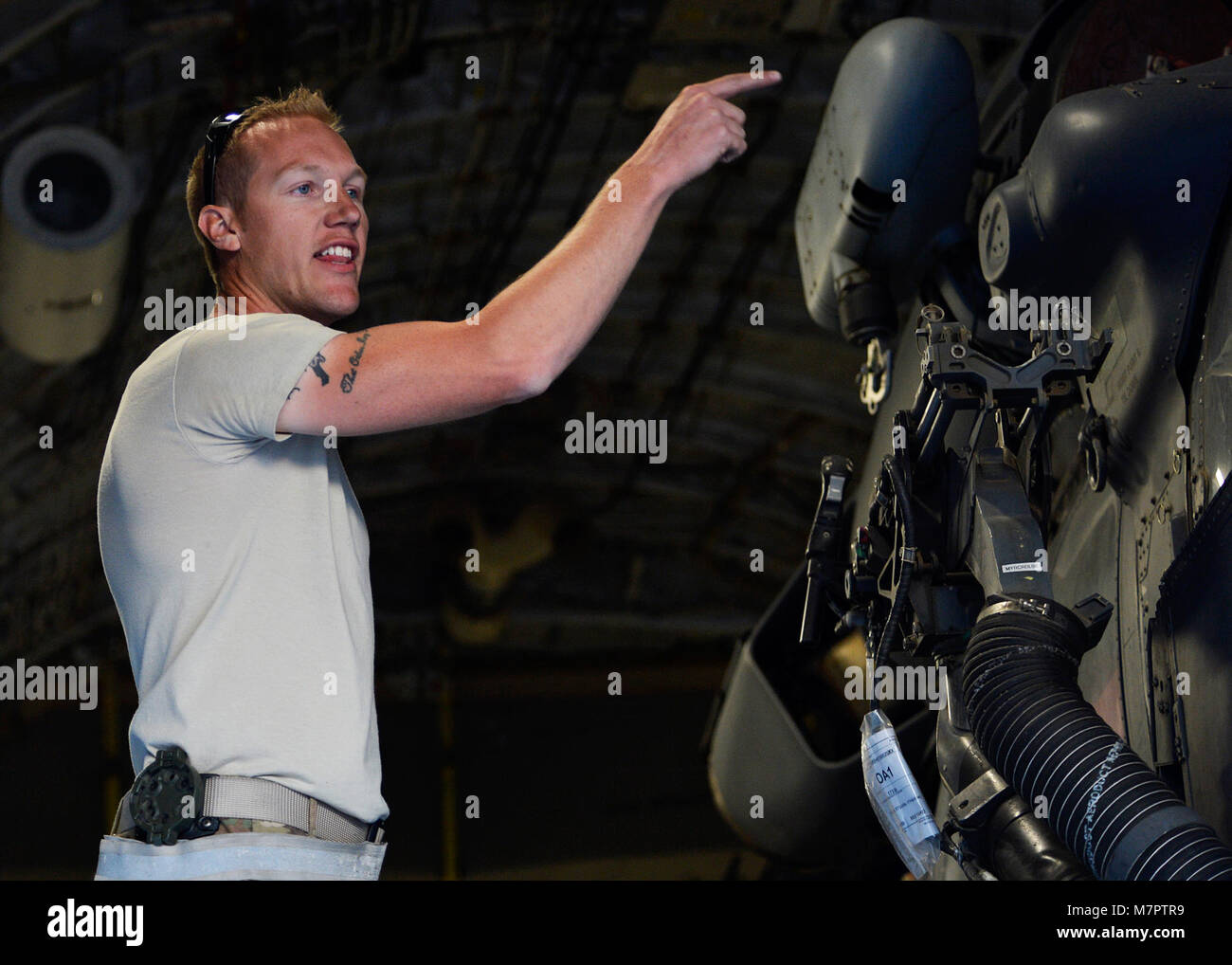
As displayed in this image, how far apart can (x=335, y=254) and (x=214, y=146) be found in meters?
0.30

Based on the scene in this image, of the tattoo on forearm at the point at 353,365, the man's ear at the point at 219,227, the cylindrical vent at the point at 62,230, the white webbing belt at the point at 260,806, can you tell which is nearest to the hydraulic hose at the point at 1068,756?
the white webbing belt at the point at 260,806

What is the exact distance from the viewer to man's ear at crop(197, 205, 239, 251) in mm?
2141

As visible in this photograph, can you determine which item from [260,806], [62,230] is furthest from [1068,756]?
[62,230]

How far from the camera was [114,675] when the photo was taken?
15836 millimetres

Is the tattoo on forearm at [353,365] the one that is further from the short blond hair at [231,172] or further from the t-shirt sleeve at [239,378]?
the short blond hair at [231,172]

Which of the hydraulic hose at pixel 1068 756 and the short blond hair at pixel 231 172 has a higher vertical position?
the short blond hair at pixel 231 172

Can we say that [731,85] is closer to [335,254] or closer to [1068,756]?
[335,254]

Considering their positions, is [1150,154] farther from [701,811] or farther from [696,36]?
[701,811]

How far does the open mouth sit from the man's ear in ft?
0.48

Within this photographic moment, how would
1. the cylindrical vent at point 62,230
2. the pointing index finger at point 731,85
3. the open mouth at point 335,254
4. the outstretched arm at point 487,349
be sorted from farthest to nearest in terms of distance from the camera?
1. the cylindrical vent at point 62,230
2. the open mouth at point 335,254
3. the pointing index finger at point 731,85
4. the outstretched arm at point 487,349

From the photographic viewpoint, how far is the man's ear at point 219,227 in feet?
7.02

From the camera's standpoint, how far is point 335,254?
2.14 meters

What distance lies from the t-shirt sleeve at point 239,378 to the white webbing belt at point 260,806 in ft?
1.52
